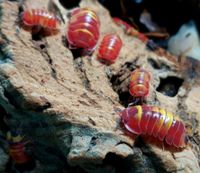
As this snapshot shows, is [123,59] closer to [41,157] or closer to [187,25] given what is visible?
[41,157]

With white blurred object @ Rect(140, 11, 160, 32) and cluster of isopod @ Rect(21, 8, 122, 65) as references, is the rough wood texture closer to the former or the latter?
cluster of isopod @ Rect(21, 8, 122, 65)

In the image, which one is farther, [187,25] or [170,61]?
[187,25]

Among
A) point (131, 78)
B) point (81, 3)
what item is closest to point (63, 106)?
point (131, 78)

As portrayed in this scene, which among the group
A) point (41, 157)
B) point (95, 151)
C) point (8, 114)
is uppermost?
point (95, 151)

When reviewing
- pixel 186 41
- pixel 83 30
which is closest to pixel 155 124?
pixel 83 30

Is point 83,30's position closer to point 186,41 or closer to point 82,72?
point 82,72

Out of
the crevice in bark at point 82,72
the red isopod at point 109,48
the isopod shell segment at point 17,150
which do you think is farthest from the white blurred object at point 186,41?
the isopod shell segment at point 17,150

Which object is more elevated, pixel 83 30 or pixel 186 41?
pixel 83 30
